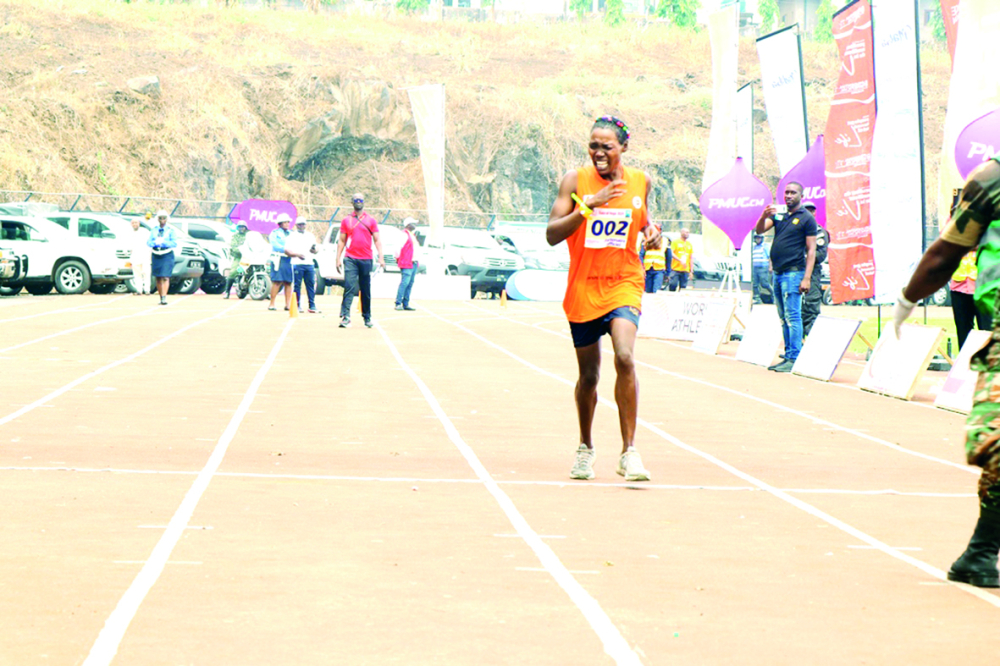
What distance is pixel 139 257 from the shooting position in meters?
36.1

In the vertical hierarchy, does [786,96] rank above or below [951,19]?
below

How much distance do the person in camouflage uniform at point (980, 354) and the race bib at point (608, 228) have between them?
3042 mm

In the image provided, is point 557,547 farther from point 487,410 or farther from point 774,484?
point 487,410

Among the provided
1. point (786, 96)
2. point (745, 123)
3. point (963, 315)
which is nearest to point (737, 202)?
point (786, 96)

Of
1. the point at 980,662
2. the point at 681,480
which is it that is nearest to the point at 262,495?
the point at 681,480

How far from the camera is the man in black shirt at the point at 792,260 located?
18.0 metres

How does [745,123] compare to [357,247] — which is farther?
[745,123]

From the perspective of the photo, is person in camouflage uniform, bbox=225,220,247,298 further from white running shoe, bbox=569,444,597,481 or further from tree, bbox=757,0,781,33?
tree, bbox=757,0,781,33

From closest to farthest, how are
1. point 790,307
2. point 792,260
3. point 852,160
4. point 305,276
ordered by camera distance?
point 792,260, point 790,307, point 852,160, point 305,276

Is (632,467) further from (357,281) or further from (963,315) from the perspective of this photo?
(357,281)

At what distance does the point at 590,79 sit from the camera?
8456 centimetres

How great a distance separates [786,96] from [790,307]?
291 inches

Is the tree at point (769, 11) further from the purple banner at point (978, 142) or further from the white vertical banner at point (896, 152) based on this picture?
the purple banner at point (978, 142)

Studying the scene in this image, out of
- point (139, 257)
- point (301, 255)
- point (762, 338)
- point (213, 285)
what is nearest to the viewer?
point (762, 338)
